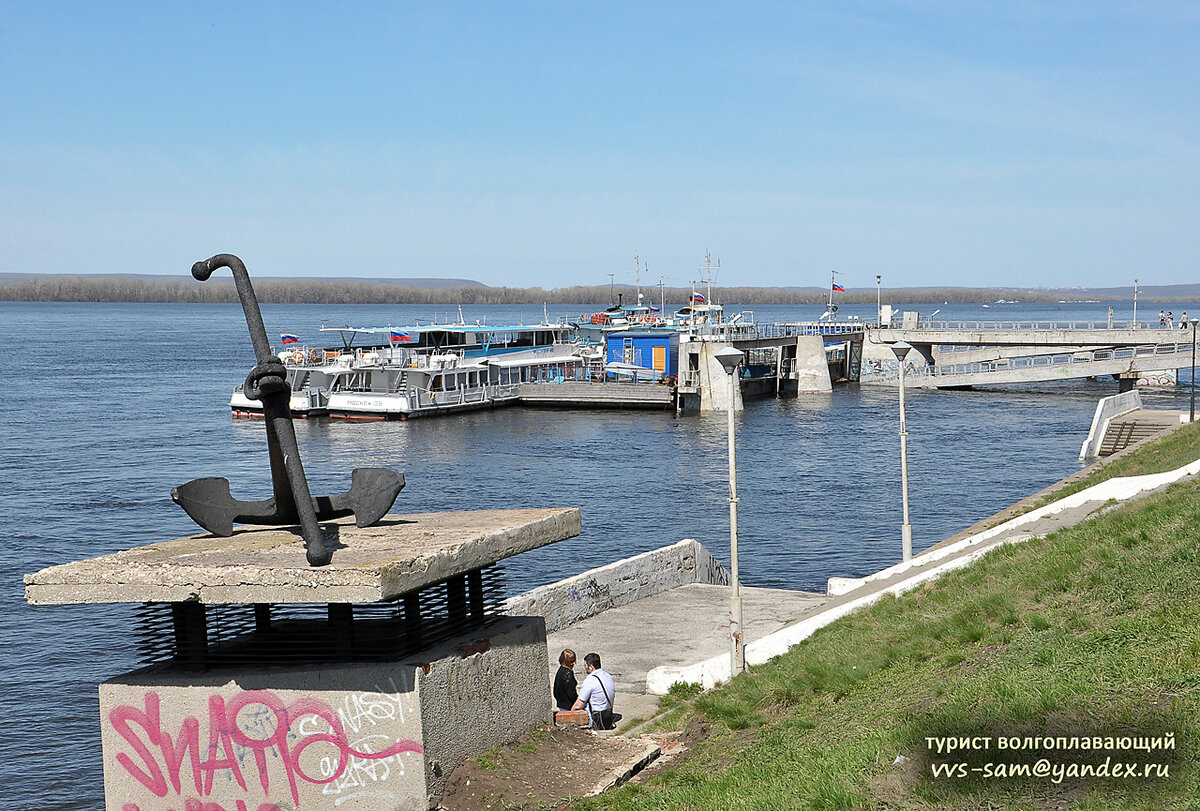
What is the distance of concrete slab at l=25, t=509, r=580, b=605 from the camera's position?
8.39 metres

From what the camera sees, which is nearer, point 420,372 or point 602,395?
point 420,372

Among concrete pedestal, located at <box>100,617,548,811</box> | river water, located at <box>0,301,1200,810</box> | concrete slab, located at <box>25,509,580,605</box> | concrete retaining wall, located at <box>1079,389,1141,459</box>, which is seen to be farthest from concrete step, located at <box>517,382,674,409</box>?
concrete pedestal, located at <box>100,617,548,811</box>

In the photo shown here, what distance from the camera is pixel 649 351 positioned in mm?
77000

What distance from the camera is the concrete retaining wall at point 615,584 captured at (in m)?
16.7

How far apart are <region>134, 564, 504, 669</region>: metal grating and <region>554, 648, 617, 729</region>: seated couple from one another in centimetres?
210

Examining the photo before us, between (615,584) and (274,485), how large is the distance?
964cm

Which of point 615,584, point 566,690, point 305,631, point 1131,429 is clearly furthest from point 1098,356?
point 305,631

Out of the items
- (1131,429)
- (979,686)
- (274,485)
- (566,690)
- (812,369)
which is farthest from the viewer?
(812,369)

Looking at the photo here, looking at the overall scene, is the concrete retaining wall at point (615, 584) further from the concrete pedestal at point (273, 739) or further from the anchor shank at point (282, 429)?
the anchor shank at point (282, 429)

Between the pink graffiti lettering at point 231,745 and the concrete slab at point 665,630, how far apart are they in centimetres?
469

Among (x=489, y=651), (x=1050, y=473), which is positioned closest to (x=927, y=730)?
(x=489, y=651)

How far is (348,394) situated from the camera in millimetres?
65375

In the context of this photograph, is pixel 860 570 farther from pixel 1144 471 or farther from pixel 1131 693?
pixel 1131 693

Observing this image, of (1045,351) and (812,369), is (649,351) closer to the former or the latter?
(812,369)
